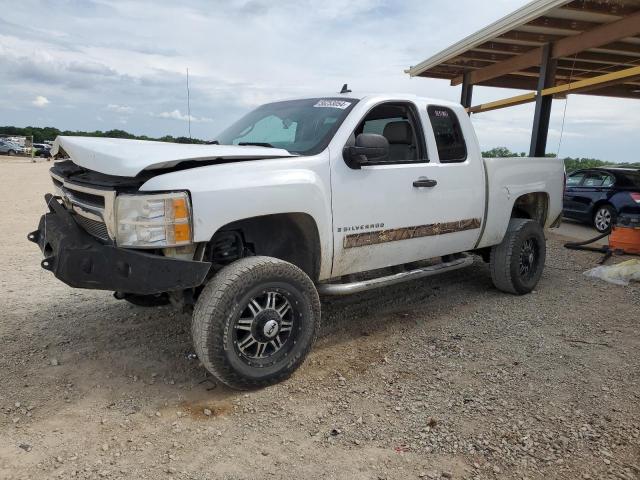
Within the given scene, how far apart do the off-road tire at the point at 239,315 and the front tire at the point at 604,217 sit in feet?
32.6

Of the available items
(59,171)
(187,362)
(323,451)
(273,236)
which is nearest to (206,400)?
(187,362)

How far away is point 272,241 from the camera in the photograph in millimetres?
3705

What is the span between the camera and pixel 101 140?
3.54 m

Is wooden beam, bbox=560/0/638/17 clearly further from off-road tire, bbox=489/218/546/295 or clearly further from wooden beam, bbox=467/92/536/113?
off-road tire, bbox=489/218/546/295

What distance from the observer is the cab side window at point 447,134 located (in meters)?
4.52

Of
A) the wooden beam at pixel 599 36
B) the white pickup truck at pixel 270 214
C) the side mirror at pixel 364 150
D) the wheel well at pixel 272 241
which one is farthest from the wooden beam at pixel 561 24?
the wheel well at pixel 272 241

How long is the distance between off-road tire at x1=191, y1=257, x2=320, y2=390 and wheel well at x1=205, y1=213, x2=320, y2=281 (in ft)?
0.76

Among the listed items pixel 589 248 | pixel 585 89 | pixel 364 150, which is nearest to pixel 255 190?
pixel 364 150

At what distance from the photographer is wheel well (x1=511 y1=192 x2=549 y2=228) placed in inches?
230

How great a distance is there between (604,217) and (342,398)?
10.3 metres

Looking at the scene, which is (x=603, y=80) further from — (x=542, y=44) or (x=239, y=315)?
(x=239, y=315)

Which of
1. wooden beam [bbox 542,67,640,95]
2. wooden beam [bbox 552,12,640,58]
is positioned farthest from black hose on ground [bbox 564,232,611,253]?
wooden beam [bbox 552,12,640,58]

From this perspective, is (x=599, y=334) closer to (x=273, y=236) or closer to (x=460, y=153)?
(x=460, y=153)

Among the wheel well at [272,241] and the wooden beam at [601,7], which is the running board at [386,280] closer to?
the wheel well at [272,241]
